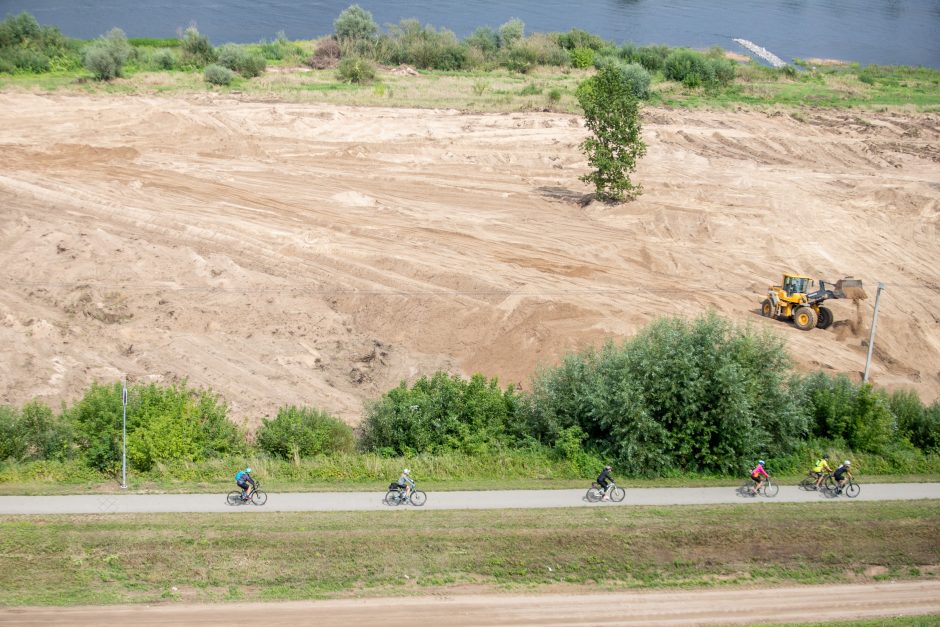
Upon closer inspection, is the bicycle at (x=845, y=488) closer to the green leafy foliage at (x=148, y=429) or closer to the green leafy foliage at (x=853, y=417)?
the green leafy foliage at (x=853, y=417)

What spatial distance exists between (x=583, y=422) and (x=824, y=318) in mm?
14200

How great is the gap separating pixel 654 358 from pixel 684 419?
1666 mm

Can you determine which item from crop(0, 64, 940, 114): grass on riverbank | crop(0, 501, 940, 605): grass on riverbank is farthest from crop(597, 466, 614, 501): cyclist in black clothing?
crop(0, 64, 940, 114): grass on riverbank

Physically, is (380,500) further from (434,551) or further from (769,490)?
(769,490)

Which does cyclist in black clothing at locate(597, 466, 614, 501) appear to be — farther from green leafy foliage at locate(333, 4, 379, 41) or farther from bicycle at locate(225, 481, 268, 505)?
green leafy foliage at locate(333, 4, 379, 41)

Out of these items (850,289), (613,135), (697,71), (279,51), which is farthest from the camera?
(279,51)

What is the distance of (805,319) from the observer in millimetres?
33125

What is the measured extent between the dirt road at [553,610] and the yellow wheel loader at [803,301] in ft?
49.8

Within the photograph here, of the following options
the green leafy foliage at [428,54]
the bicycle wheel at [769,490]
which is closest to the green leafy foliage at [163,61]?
the green leafy foliage at [428,54]

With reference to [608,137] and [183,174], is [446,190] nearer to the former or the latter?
[608,137]

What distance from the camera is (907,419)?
25281 mm

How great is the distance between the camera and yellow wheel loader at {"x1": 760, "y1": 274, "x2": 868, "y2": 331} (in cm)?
3306

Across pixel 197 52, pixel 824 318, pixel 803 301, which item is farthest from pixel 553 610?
pixel 197 52

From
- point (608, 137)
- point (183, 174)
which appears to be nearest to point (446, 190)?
point (608, 137)
